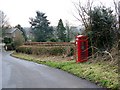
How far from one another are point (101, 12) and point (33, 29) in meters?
43.5

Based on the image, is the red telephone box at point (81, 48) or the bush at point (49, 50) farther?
the bush at point (49, 50)

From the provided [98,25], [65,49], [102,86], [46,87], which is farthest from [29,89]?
[65,49]

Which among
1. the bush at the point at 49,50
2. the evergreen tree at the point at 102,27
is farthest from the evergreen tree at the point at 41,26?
the evergreen tree at the point at 102,27

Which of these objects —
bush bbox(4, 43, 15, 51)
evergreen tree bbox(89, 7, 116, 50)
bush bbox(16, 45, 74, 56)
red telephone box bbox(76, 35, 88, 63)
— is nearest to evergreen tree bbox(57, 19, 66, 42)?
bush bbox(4, 43, 15, 51)

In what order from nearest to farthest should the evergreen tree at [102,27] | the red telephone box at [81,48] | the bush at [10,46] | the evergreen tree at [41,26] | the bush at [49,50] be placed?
the red telephone box at [81,48]
the evergreen tree at [102,27]
the bush at [49,50]
the bush at [10,46]
the evergreen tree at [41,26]

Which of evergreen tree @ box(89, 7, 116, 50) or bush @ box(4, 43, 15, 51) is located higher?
evergreen tree @ box(89, 7, 116, 50)

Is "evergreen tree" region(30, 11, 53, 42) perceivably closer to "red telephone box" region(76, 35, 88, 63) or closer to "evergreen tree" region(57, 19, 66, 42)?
"evergreen tree" region(57, 19, 66, 42)

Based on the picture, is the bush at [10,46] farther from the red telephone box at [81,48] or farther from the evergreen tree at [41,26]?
the red telephone box at [81,48]

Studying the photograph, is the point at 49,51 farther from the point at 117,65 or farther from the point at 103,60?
the point at 117,65

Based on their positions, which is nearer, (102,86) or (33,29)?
(102,86)

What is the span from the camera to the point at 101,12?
56.4 ft

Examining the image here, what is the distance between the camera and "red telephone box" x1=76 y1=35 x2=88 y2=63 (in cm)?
1625

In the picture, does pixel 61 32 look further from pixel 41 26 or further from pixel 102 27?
pixel 102 27

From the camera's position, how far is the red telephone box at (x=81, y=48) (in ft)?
53.3
